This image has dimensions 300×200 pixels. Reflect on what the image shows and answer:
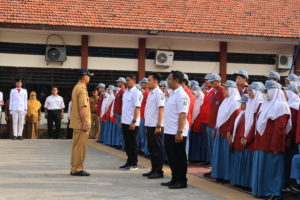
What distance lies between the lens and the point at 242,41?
72.9ft

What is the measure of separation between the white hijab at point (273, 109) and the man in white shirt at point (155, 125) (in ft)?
7.07

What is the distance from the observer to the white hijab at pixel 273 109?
7.67m

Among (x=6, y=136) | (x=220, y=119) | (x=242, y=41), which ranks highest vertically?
(x=242, y=41)

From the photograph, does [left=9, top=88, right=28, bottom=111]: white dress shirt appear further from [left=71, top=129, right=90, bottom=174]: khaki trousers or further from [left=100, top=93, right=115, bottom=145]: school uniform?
[left=71, top=129, right=90, bottom=174]: khaki trousers

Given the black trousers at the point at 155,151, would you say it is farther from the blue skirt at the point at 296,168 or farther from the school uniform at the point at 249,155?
the blue skirt at the point at 296,168

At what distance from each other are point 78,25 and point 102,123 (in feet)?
15.4

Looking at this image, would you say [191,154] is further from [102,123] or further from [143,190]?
[102,123]

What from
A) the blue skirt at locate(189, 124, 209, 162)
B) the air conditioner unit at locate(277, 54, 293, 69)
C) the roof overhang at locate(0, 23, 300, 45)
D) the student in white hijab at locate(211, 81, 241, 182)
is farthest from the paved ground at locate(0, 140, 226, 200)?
the air conditioner unit at locate(277, 54, 293, 69)

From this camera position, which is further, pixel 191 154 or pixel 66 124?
pixel 66 124

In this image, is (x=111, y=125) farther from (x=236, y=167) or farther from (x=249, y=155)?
(x=249, y=155)

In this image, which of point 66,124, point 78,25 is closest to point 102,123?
point 66,124

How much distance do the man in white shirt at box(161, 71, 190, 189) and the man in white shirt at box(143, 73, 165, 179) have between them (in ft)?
2.67

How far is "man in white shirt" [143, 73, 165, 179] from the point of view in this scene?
375 inches

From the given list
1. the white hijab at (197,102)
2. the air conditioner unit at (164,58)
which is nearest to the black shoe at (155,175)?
the white hijab at (197,102)
